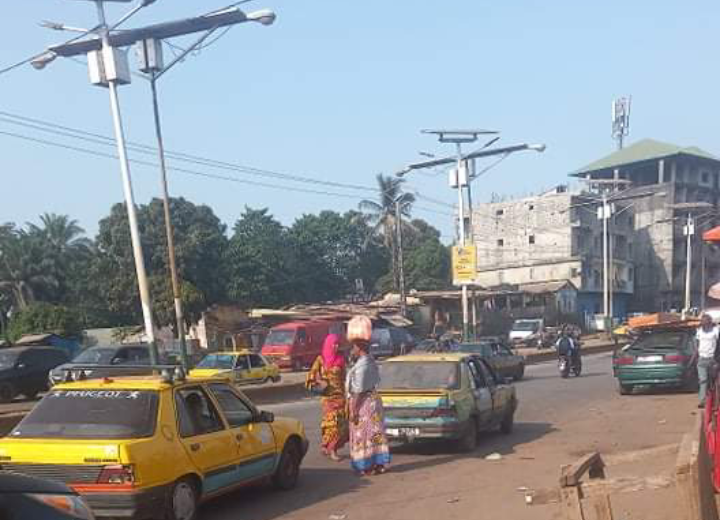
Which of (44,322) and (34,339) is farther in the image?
(44,322)

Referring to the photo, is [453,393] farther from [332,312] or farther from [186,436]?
[332,312]

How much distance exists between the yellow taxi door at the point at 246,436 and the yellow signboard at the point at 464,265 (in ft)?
82.6

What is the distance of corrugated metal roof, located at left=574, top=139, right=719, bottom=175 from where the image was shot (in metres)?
88.6

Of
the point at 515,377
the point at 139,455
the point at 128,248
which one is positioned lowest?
the point at 515,377

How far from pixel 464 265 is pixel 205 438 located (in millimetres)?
26858

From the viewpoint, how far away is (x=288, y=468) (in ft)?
31.1

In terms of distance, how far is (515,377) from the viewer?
90.7ft

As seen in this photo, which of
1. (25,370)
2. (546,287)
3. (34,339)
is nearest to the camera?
(25,370)

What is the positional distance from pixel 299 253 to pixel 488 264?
20942mm

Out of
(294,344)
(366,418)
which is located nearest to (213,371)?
(294,344)

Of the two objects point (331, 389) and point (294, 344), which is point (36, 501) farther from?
point (294, 344)

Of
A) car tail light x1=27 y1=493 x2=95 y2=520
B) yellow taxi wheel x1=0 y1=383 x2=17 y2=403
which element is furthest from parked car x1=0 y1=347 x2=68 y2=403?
car tail light x1=27 y1=493 x2=95 y2=520

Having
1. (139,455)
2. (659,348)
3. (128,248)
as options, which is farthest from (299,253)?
(139,455)

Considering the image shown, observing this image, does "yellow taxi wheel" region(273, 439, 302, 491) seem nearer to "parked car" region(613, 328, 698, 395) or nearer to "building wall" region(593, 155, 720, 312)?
"parked car" region(613, 328, 698, 395)
